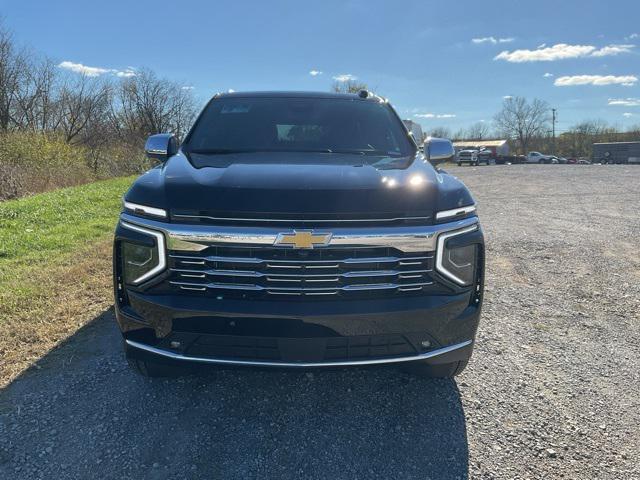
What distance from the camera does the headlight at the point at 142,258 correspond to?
A: 2.24 m

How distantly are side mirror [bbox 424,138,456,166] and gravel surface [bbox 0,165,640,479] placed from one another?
148cm

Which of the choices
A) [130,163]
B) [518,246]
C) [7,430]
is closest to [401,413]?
[7,430]

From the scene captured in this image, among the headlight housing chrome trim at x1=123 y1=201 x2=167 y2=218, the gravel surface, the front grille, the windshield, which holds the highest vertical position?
the windshield

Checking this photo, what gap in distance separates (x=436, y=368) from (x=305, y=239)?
1.10 metres

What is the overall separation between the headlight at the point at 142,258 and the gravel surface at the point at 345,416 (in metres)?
0.83

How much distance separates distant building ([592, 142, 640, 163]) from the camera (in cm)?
5616

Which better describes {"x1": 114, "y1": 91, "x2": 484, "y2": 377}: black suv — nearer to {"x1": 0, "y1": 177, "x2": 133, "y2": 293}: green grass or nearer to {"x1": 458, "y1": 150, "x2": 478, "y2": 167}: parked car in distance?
{"x1": 0, "y1": 177, "x2": 133, "y2": 293}: green grass

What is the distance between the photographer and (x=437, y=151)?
3.59 meters

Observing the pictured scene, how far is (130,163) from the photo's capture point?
2397 cm

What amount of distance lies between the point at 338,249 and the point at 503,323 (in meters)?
2.44

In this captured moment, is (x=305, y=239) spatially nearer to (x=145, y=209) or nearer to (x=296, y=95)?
(x=145, y=209)

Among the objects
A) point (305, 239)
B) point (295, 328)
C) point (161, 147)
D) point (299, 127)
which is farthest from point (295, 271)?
point (161, 147)

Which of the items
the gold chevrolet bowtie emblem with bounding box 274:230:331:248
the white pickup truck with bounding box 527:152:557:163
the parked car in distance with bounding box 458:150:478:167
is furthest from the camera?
the white pickup truck with bounding box 527:152:557:163

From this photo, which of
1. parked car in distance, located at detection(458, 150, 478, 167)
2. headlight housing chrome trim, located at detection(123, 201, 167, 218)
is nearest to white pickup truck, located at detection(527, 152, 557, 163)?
parked car in distance, located at detection(458, 150, 478, 167)
